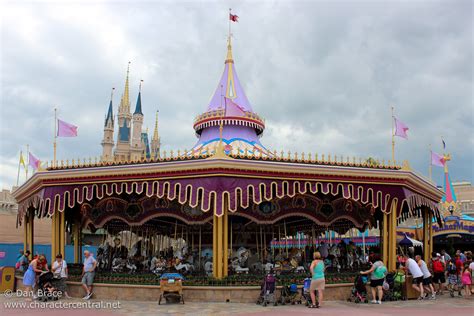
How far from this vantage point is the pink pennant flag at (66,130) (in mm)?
18172

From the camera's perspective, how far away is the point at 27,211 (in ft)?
64.2

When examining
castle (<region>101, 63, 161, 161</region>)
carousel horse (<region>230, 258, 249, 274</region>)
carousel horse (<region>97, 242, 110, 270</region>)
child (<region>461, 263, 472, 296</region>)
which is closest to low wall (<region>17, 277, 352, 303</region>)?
carousel horse (<region>230, 258, 249, 274</region>)

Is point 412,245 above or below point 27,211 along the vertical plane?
below

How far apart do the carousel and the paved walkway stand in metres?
2.07

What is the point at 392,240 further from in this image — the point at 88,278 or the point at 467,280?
the point at 88,278

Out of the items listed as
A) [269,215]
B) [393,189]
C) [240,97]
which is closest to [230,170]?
[269,215]

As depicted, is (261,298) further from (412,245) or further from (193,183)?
(412,245)

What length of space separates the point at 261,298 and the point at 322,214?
574cm

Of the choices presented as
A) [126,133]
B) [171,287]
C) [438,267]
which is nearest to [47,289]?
[171,287]

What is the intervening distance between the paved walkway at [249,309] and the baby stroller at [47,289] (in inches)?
20.9

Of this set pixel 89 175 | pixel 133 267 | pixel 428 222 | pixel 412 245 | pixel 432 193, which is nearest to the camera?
pixel 89 175

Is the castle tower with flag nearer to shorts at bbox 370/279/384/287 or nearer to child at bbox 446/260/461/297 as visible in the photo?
shorts at bbox 370/279/384/287

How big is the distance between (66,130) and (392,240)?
1315 centimetres

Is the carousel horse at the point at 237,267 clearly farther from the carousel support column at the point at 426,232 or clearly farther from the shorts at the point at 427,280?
the carousel support column at the point at 426,232
